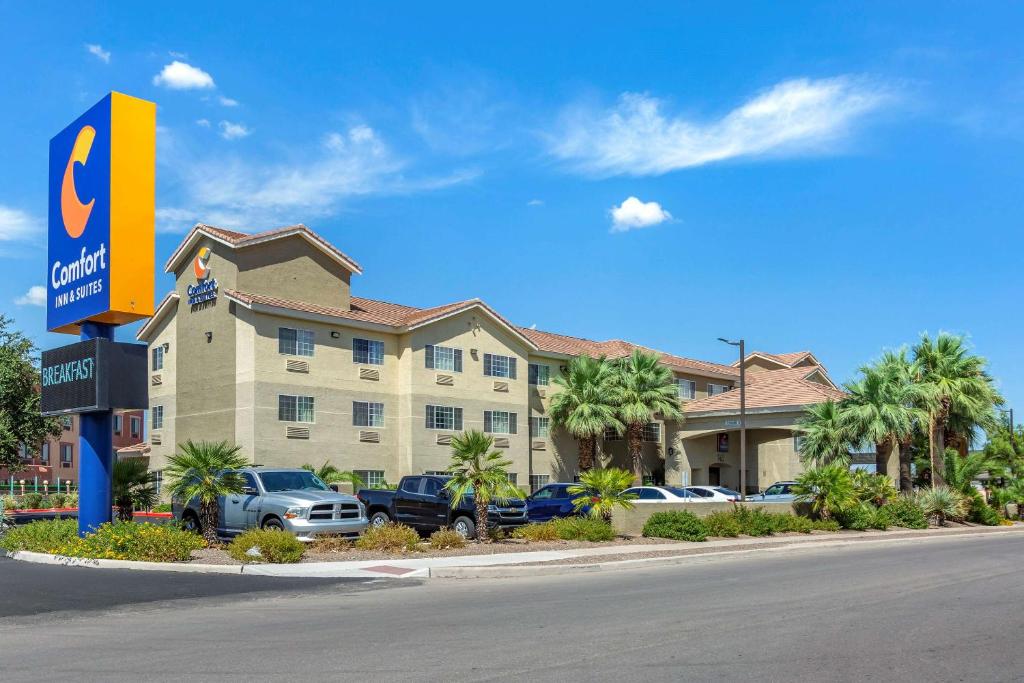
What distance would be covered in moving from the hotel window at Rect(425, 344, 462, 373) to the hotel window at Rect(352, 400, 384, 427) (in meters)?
3.20

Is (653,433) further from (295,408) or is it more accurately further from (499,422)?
(295,408)

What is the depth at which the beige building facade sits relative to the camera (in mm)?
38906

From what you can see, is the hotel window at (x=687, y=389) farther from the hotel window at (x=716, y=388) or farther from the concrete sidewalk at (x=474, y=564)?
the concrete sidewalk at (x=474, y=564)

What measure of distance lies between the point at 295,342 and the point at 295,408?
107 inches

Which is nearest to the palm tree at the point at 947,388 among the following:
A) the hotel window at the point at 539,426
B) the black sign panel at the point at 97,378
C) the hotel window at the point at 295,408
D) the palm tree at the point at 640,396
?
the palm tree at the point at 640,396

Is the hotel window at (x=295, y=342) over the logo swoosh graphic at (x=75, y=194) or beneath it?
beneath

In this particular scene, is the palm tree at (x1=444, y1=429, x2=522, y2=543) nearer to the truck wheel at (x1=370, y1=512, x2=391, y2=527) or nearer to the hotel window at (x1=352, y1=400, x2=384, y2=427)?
the truck wheel at (x1=370, y1=512, x2=391, y2=527)

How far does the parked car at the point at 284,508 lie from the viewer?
20.5m

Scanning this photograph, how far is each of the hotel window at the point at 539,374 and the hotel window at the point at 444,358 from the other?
572 cm

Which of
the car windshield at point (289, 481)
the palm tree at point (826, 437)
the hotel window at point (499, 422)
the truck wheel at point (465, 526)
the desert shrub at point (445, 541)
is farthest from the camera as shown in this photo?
the hotel window at point (499, 422)

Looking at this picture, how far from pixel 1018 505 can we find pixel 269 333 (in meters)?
35.5

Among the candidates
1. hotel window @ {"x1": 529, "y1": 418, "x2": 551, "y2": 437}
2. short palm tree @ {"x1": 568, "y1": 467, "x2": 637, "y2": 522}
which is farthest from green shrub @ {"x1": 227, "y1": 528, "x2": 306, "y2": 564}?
hotel window @ {"x1": 529, "y1": 418, "x2": 551, "y2": 437}

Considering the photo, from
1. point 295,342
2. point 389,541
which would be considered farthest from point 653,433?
point 389,541

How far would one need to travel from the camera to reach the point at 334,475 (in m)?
38.2
